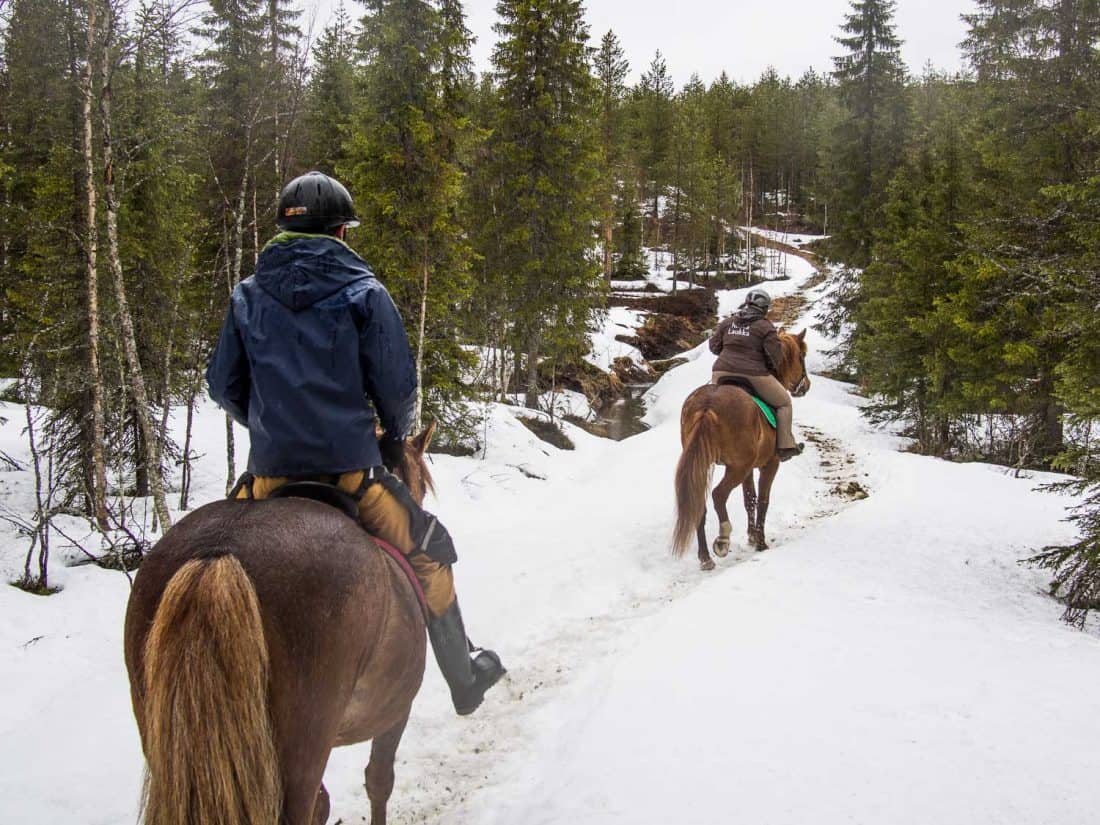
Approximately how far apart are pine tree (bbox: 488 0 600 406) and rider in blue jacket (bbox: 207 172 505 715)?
16.0 meters

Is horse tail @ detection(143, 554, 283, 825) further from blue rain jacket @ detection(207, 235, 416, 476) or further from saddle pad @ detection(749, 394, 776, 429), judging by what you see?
saddle pad @ detection(749, 394, 776, 429)

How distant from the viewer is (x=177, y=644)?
1849 mm

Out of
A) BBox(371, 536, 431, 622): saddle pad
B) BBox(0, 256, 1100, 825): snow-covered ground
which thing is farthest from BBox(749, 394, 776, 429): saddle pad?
BBox(371, 536, 431, 622): saddle pad

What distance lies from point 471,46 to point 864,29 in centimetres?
1926

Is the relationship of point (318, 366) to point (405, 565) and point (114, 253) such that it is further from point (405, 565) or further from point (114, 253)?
point (114, 253)

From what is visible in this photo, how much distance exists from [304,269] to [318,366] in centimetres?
43

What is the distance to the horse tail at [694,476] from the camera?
273 inches

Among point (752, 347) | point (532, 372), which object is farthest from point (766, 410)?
point (532, 372)

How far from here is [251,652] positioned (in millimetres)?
1884

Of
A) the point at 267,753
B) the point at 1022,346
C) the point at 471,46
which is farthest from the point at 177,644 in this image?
the point at 471,46

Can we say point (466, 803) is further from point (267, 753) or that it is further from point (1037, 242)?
point (1037, 242)

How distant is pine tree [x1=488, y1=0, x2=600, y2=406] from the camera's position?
1848cm

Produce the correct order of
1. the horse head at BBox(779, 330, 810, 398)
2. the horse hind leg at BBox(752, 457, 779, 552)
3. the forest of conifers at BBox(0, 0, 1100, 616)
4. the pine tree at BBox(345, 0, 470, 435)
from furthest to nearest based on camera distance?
the pine tree at BBox(345, 0, 470, 435) → the horse head at BBox(779, 330, 810, 398) → the forest of conifers at BBox(0, 0, 1100, 616) → the horse hind leg at BBox(752, 457, 779, 552)

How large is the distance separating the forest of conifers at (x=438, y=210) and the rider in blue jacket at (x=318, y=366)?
5861 millimetres
